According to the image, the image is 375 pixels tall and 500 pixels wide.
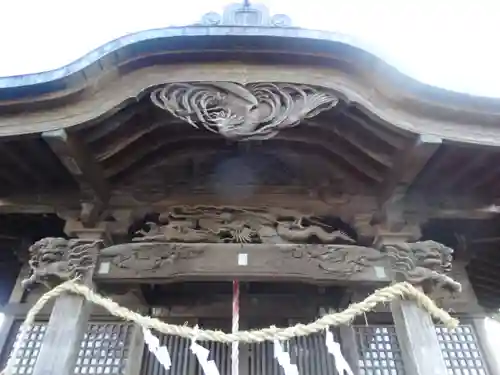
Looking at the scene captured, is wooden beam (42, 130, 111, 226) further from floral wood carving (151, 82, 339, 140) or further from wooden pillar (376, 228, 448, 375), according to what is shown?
wooden pillar (376, 228, 448, 375)

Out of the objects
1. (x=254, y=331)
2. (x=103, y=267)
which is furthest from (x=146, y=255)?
(x=254, y=331)

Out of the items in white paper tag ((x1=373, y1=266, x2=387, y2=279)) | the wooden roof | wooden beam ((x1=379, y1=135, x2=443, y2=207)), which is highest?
the wooden roof

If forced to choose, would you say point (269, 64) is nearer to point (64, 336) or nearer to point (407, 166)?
point (407, 166)

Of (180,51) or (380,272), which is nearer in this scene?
(380,272)

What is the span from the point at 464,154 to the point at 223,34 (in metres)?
2.22

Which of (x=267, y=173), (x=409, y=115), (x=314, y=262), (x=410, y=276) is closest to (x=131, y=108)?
(x=267, y=173)

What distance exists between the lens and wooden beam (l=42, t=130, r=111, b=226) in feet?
11.8

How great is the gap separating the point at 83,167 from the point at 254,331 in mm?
1872

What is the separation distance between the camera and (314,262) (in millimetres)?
3842

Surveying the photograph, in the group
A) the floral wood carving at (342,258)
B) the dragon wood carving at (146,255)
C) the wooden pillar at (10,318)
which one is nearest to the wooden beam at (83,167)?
the dragon wood carving at (146,255)

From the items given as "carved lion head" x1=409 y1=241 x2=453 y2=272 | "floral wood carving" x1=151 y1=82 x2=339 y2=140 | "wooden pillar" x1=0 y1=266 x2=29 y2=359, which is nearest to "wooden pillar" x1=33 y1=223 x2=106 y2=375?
"floral wood carving" x1=151 y1=82 x2=339 y2=140

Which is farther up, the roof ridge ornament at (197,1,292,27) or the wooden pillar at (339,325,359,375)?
the roof ridge ornament at (197,1,292,27)

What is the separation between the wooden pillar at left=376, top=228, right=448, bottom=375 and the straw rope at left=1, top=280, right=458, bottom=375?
0.08m

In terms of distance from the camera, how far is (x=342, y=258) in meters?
3.88
